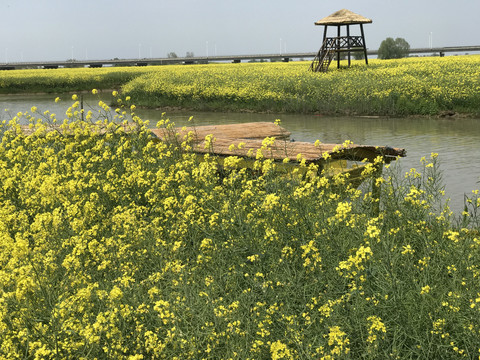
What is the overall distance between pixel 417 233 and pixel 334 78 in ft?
64.6

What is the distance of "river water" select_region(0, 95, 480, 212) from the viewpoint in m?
9.70

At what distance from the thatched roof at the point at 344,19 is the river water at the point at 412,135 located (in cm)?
1199

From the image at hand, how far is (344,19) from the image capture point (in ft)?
102

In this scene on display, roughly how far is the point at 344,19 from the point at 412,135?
712 inches

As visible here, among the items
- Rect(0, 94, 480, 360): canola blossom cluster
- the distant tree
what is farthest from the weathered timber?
the distant tree

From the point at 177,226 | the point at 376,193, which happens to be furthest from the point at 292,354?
→ the point at 376,193

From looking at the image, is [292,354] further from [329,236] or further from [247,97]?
[247,97]

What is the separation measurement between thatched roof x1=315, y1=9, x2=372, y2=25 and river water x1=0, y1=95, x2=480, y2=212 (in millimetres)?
11987

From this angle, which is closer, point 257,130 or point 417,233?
point 417,233

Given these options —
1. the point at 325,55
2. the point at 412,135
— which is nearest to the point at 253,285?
the point at 412,135

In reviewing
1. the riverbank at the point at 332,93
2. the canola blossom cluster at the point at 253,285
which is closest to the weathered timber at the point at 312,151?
the canola blossom cluster at the point at 253,285

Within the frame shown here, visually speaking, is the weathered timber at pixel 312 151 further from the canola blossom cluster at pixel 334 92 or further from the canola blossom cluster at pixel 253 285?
the canola blossom cluster at pixel 334 92

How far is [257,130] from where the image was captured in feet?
33.2

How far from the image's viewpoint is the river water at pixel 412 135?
31.8 feet
